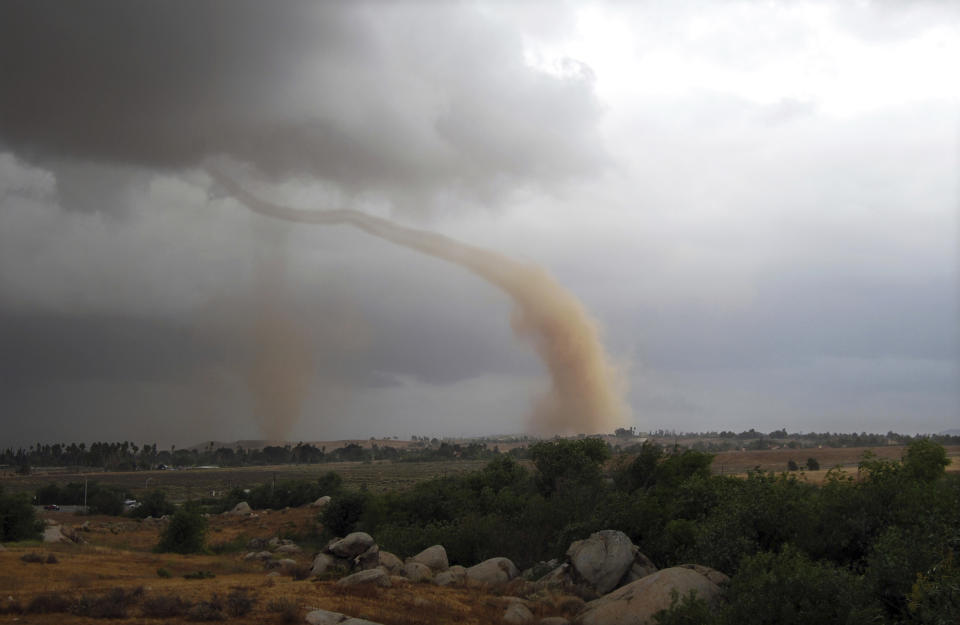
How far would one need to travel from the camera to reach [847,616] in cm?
1869

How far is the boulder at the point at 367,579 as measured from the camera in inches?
1247

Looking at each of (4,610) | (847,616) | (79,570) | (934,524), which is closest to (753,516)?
(934,524)

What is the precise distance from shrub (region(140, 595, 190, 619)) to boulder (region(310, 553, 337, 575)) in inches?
441

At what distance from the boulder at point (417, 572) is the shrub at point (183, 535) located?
24181mm

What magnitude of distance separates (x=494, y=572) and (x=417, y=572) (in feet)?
13.1

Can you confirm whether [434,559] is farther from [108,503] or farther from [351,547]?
[108,503]

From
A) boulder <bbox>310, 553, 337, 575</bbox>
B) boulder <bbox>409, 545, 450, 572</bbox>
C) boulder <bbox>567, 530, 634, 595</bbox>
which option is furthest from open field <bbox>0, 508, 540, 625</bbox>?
boulder <bbox>409, 545, 450, 572</bbox>

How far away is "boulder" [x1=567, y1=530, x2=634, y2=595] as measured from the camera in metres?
31.3

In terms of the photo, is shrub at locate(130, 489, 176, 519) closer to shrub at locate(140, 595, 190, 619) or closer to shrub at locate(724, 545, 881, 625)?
shrub at locate(140, 595, 190, 619)

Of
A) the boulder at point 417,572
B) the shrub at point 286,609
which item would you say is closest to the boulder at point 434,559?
the boulder at point 417,572

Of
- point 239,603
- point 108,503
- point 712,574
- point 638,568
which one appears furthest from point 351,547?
point 108,503

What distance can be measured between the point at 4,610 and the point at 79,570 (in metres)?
12.8

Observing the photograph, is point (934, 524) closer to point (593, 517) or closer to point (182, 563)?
point (593, 517)

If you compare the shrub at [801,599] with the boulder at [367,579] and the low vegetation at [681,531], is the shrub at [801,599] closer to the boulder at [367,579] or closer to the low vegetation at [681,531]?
the low vegetation at [681,531]
